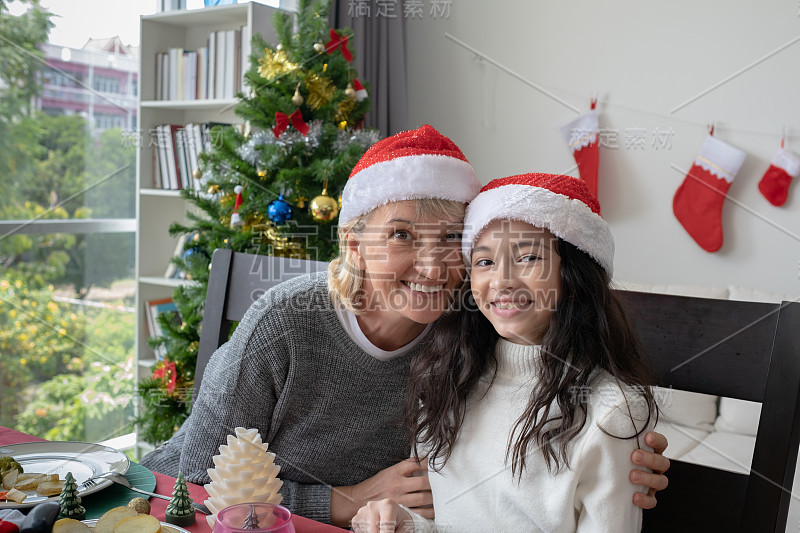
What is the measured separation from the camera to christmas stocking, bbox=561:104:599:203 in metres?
2.73

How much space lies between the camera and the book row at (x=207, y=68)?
2701 millimetres

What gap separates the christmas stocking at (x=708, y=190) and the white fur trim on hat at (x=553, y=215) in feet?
5.52

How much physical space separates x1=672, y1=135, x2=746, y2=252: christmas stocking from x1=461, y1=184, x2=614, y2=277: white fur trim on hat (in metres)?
1.68

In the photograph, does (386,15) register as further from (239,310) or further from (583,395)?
(583,395)

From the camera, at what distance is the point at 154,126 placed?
115 inches

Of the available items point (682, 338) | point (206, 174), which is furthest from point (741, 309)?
point (206, 174)

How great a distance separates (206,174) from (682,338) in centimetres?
186

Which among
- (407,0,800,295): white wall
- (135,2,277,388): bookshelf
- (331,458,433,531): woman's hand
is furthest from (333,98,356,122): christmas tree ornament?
(331,458,433,531): woman's hand

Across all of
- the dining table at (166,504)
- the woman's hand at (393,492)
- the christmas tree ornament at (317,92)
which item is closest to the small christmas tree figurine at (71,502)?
the dining table at (166,504)

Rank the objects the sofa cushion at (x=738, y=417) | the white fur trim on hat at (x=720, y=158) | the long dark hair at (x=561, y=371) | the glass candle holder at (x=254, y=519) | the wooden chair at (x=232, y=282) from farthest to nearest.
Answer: the white fur trim on hat at (x=720, y=158), the sofa cushion at (x=738, y=417), the wooden chair at (x=232, y=282), the long dark hair at (x=561, y=371), the glass candle holder at (x=254, y=519)

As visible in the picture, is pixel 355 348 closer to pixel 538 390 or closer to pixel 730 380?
pixel 538 390

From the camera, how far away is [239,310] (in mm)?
1383

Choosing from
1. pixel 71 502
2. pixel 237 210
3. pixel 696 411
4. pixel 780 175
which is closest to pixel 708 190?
pixel 780 175

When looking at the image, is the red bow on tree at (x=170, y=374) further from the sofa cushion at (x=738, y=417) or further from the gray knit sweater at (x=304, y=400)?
the sofa cushion at (x=738, y=417)
